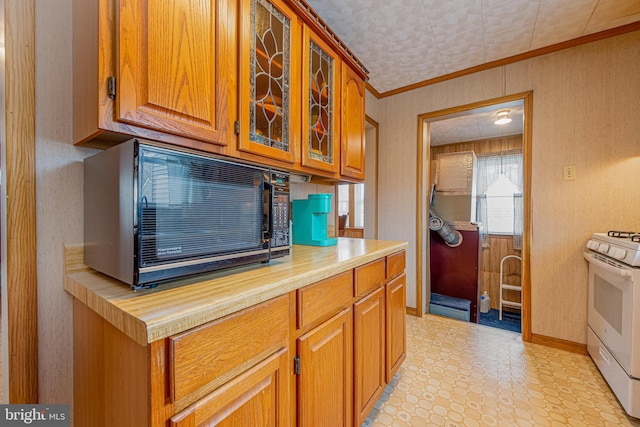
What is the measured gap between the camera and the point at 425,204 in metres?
2.82

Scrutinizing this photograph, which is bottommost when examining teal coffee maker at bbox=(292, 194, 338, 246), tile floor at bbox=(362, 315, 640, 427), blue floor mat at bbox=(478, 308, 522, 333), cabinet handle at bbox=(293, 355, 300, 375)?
blue floor mat at bbox=(478, 308, 522, 333)

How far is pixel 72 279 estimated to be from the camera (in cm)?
82

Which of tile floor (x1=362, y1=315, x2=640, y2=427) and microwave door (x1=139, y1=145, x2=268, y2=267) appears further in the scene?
tile floor (x1=362, y1=315, x2=640, y2=427)

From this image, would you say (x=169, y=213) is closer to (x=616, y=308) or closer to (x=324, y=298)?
(x=324, y=298)

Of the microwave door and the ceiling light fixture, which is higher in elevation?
the ceiling light fixture

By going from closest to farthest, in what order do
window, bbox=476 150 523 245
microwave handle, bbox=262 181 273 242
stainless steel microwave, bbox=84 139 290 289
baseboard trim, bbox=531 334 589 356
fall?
stainless steel microwave, bbox=84 139 290 289, microwave handle, bbox=262 181 273 242, baseboard trim, bbox=531 334 589 356, window, bbox=476 150 523 245

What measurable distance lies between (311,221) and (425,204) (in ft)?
5.53

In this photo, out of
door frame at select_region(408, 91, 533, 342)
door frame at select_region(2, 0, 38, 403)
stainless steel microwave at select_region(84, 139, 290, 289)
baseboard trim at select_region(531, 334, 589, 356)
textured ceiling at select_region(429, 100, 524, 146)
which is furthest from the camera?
textured ceiling at select_region(429, 100, 524, 146)

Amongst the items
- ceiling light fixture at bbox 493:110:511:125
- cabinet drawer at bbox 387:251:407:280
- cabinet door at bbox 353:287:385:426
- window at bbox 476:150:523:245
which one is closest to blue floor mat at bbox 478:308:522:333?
window at bbox 476:150:523:245

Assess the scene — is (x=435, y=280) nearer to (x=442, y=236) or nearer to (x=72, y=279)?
(x=442, y=236)

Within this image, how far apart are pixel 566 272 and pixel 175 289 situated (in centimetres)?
275

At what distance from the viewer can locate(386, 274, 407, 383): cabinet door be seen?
1.54 metres

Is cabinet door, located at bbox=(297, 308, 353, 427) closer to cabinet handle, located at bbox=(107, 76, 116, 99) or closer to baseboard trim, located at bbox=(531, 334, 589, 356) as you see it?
cabinet handle, located at bbox=(107, 76, 116, 99)

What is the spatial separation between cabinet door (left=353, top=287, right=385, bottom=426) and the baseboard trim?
1630 mm
